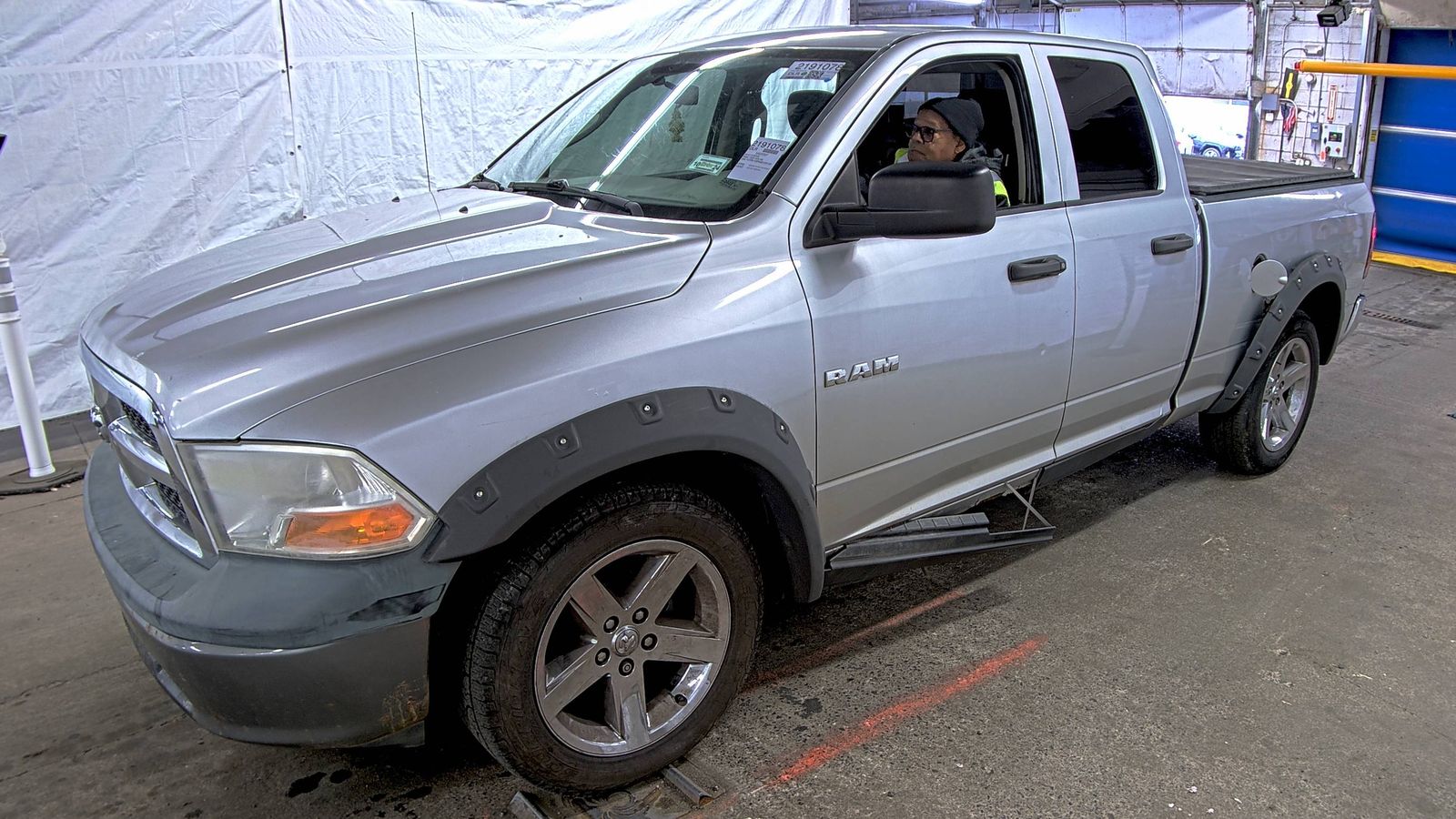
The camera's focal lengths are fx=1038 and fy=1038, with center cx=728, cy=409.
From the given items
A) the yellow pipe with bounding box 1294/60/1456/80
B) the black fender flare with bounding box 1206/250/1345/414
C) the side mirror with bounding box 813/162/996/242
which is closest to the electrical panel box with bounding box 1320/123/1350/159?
the yellow pipe with bounding box 1294/60/1456/80

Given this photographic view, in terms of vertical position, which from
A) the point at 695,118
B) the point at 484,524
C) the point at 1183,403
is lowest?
the point at 1183,403

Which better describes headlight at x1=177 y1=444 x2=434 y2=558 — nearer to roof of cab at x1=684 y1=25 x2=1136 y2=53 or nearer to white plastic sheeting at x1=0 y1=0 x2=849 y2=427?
roof of cab at x1=684 y1=25 x2=1136 y2=53

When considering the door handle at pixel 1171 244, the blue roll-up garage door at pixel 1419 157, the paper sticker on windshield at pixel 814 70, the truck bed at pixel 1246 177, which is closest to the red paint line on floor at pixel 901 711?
the door handle at pixel 1171 244

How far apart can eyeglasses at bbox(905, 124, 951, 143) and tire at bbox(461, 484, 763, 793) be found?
161 centimetres

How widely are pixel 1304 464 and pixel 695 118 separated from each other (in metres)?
3.64

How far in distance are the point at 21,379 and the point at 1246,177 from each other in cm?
574

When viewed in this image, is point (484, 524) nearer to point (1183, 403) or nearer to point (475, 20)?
point (1183, 403)

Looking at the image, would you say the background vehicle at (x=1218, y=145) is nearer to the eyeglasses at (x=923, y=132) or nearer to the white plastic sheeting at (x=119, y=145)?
the eyeglasses at (x=923, y=132)

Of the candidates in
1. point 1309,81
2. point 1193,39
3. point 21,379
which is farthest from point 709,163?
point 1193,39

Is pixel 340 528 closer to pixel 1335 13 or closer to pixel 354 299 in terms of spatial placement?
pixel 354 299

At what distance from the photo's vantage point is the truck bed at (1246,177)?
163 inches

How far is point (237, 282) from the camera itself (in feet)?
8.60

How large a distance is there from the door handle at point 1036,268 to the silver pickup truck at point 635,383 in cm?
1

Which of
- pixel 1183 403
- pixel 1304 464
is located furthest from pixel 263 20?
pixel 1304 464
